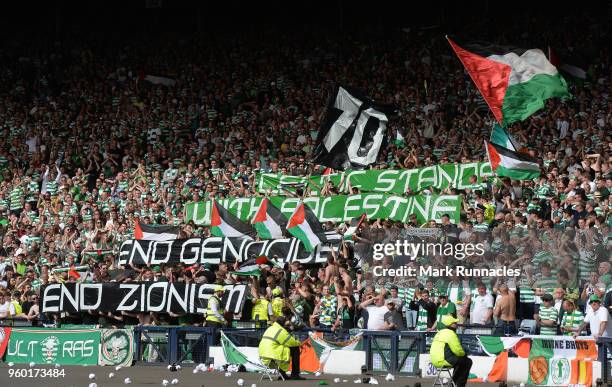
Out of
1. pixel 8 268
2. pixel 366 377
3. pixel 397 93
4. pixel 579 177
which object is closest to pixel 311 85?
pixel 397 93

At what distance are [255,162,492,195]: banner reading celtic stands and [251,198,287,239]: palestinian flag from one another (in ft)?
6.28

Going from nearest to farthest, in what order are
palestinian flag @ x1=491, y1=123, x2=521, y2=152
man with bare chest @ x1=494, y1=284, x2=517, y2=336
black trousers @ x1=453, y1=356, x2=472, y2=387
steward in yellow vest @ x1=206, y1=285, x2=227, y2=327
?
black trousers @ x1=453, y1=356, x2=472, y2=387
man with bare chest @ x1=494, y1=284, x2=517, y2=336
steward in yellow vest @ x1=206, y1=285, x2=227, y2=327
palestinian flag @ x1=491, y1=123, x2=521, y2=152

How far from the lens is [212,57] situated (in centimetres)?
4097

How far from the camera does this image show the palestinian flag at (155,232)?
27953mm

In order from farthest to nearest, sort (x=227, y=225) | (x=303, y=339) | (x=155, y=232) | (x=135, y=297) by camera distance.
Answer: (x=155, y=232), (x=227, y=225), (x=135, y=297), (x=303, y=339)

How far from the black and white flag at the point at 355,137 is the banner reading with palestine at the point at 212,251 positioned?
319cm

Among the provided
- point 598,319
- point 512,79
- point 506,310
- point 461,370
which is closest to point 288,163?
point 512,79

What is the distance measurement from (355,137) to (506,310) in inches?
347

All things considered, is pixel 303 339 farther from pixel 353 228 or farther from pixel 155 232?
pixel 155 232

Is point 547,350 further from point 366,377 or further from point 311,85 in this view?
point 311,85

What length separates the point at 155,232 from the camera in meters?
28.2

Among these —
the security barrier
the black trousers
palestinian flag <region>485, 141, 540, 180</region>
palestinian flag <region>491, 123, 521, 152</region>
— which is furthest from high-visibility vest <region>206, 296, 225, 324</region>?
the black trousers

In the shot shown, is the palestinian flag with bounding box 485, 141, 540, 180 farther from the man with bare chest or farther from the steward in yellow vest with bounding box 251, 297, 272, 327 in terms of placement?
the steward in yellow vest with bounding box 251, 297, 272, 327

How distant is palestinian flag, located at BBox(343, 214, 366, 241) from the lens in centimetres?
2450
